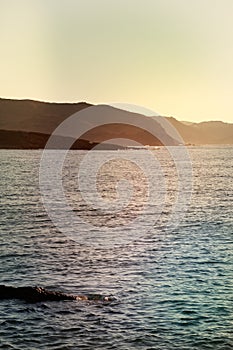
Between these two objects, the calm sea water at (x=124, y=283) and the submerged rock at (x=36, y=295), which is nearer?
the calm sea water at (x=124, y=283)

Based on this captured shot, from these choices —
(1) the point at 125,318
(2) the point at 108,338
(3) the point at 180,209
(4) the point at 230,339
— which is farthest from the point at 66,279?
(3) the point at 180,209

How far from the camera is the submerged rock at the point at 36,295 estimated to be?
116 ft

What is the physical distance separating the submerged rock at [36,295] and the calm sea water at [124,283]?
927 mm

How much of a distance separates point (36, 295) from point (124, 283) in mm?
7241

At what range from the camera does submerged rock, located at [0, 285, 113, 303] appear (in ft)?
116

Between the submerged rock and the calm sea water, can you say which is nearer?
the calm sea water

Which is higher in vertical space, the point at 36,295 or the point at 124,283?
the point at 36,295

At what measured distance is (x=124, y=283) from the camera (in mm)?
39312

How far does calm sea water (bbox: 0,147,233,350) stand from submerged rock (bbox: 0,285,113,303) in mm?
927

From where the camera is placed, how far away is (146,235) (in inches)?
2299

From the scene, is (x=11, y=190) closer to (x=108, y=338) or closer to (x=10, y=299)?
(x=10, y=299)

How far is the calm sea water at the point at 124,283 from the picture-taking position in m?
29.3

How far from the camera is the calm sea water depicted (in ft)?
96.1

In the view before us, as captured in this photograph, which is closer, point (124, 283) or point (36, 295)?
point (36, 295)
